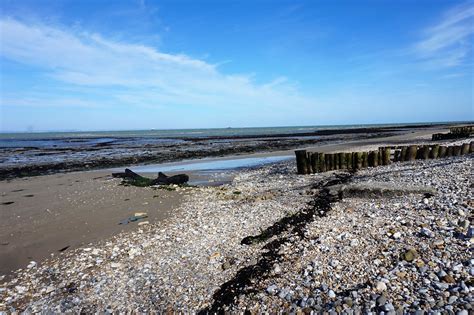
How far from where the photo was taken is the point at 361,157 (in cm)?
1631

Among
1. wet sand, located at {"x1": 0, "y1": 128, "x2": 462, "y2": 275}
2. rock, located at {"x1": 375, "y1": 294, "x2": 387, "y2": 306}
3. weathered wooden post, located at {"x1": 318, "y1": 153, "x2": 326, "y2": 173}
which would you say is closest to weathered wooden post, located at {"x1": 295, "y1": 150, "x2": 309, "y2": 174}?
weathered wooden post, located at {"x1": 318, "y1": 153, "x2": 326, "y2": 173}

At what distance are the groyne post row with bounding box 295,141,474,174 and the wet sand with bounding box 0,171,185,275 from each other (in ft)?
22.1

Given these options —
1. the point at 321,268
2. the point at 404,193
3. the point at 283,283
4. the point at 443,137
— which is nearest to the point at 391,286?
the point at 321,268

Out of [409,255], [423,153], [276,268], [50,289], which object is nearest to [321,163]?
[423,153]

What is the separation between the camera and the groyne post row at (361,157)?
1595cm

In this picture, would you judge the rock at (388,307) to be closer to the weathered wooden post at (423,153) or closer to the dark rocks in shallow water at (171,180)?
the dark rocks in shallow water at (171,180)

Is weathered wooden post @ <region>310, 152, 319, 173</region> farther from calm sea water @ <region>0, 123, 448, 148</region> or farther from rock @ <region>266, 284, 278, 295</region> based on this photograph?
calm sea water @ <region>0, 123, 448, 148</region>

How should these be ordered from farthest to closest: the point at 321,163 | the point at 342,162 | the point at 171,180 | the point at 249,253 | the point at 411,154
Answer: the point at 411,154 < the point at 342,162 < the point at 321,163 < the point at 171,180 < the point at 249,253

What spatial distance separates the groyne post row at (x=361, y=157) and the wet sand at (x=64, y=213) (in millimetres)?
6726

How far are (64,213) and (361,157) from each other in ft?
45.2

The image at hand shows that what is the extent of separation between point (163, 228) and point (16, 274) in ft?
11.1

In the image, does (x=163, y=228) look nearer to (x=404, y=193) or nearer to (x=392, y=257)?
(x=392, y=257)

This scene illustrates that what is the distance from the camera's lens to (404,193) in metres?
8.84

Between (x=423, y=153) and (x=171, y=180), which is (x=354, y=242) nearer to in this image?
(x=171, y=180)
